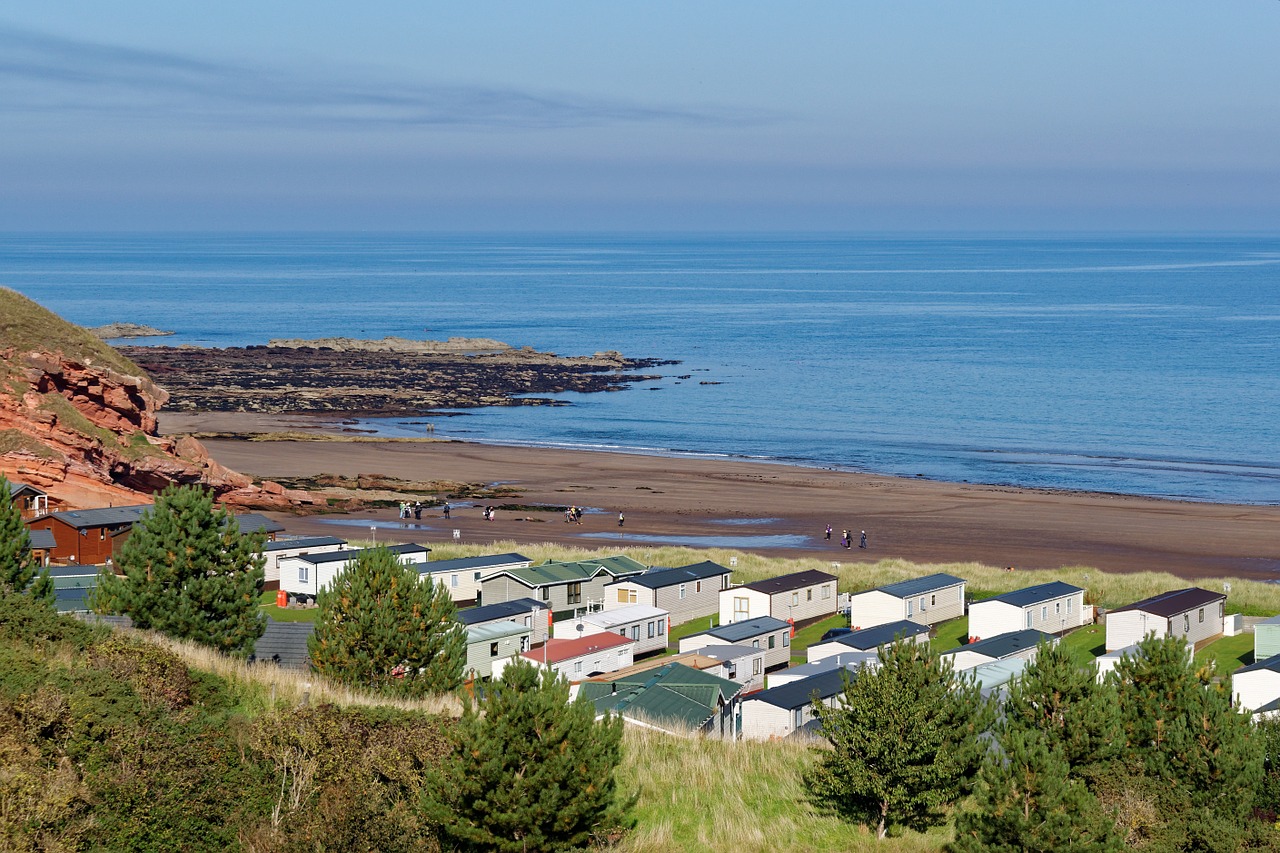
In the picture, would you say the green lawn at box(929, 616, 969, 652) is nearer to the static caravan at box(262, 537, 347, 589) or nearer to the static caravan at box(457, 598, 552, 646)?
the static caravan at box(457, 598, 552, 646)

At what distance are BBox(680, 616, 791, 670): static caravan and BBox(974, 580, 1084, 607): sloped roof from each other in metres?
6.76

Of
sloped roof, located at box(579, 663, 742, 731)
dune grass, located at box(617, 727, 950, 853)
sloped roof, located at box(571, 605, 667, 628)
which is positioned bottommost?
sloped roof, located at box(571, 605, 667, 628)

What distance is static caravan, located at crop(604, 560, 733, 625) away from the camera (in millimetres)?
40469

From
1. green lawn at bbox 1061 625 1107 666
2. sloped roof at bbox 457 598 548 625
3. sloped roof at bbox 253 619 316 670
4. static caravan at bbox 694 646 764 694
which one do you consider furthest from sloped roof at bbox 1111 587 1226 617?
sloped roof at bbox 253 619 316 670

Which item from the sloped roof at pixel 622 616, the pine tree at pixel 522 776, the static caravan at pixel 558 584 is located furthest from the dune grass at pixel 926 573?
the pine tree at pixel 522 776

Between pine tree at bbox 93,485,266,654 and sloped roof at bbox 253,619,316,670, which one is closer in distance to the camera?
pine tree at bbox 93,485,266,654

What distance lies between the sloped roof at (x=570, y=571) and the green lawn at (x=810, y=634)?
249 inches

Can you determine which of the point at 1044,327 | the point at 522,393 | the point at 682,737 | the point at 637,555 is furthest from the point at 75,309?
the point at 682,737

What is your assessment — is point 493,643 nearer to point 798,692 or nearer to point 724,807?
point 798,692

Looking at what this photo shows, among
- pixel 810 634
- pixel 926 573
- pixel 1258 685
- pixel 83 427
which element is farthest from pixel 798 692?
pixel 83 427

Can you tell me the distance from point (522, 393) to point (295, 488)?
47918mm

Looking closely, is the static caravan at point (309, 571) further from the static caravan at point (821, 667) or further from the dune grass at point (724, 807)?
the dune grass at point (724, 807)

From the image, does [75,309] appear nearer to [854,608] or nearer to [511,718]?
[854,608]

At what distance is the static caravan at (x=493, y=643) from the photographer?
3422 centimetres
